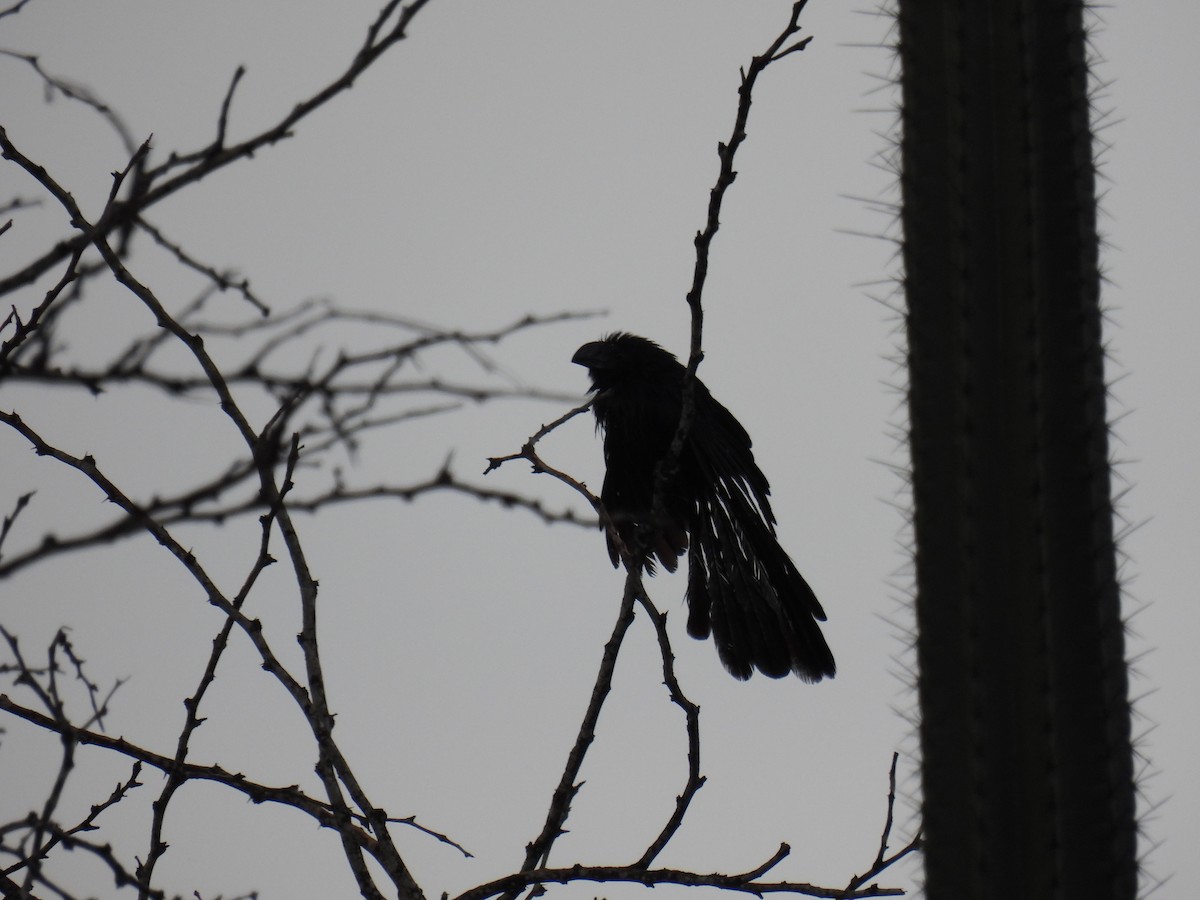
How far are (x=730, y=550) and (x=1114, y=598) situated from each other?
0.99 meters

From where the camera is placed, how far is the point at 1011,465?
2.04m

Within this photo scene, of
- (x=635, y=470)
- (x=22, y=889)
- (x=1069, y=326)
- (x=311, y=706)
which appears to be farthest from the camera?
(x=635, y=470)

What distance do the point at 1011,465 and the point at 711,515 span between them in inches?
38.6

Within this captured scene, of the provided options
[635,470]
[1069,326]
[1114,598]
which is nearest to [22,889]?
[1114,598]

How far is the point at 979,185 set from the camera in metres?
2.15

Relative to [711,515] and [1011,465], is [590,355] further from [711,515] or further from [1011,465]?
[1011,465]

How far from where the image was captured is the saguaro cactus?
6.23 feet

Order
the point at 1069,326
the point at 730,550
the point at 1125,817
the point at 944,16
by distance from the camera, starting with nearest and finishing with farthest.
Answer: the point at 1125,817
the point at 1069,326
the point at 944,16
the point at 730,550

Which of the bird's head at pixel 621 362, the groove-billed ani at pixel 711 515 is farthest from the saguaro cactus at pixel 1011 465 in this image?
the bird's head at pixel 621 362

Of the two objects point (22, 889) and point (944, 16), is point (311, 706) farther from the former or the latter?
point (944, 16)

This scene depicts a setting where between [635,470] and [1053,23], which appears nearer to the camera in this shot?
[1053,23]

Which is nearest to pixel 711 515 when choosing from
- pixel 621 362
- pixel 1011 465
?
pixel 621 362

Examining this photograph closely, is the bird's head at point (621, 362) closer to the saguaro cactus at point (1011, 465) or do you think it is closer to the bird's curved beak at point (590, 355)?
the bird's curved beak at point (590, 355)

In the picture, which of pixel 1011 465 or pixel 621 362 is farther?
pixel 621 362
